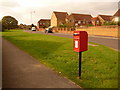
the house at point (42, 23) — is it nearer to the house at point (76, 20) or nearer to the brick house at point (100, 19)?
the house at point (76, 20)

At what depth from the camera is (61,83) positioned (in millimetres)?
3838

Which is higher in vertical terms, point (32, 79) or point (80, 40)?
point (80, 40)

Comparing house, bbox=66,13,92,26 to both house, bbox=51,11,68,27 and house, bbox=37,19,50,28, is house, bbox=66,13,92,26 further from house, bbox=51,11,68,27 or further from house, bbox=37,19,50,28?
house, bbox=37,19,50,28

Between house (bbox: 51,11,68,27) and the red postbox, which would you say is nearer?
the red postbox

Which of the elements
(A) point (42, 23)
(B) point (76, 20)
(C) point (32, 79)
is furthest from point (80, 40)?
(A) point (42, 23)

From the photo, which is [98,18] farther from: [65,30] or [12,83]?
[12,83]

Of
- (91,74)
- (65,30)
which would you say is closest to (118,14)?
(65,30)

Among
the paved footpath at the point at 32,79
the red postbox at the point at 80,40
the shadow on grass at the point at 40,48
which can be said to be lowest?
the paved footpath at the point at 32,79

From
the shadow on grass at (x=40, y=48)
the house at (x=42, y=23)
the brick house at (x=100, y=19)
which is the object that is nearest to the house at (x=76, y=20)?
the brick house at (x=100, y=19)

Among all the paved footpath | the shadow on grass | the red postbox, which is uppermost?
the red postbox

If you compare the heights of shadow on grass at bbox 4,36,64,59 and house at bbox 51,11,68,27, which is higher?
house at bbox 51,11,68,27

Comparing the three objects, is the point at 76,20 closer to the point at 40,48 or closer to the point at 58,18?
the point at 58,18

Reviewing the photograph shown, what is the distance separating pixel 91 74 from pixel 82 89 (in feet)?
4.16

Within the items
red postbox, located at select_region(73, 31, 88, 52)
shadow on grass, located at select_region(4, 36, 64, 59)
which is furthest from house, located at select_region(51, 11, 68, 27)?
red postbox, located at select_region(73, 31, 88, 52)
